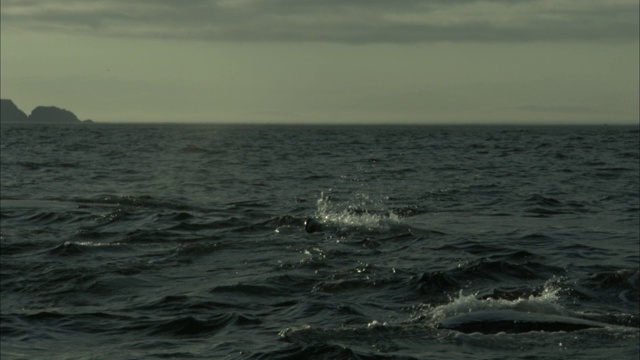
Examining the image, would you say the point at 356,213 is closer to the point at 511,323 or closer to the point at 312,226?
the point at 312,226

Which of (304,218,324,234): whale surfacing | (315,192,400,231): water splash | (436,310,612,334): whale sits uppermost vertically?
(436,310,612,334): whale

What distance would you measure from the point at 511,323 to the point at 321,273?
4.81m

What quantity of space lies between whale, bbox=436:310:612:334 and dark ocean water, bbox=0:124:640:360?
26 millimetres

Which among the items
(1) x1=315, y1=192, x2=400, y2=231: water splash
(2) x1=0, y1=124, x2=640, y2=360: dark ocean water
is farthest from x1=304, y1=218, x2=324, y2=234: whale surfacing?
(1) x1=315, y1=192, x2=400, y2=231: water splash

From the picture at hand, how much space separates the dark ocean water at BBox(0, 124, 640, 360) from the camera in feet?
37.3

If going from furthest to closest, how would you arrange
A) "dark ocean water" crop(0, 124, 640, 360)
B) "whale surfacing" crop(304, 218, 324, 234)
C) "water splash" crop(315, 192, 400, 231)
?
"water splash" crop(315, 192, 400, 231), "whale surfacing" crop(304, 218, 324, 234), "dark ocean water" crop(0, 124, 640, 360)

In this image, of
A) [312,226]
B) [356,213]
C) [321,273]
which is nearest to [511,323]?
[321,273]

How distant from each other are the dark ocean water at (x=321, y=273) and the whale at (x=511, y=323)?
3 cm

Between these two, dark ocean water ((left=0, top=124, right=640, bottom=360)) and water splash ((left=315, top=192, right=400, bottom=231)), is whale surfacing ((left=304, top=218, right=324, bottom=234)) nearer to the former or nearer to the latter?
dark ocean water ((left=0, top=124, right=640, bottom=360))

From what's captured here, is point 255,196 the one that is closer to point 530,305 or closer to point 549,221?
point 549,221

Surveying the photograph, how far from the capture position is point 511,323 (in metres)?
11.6

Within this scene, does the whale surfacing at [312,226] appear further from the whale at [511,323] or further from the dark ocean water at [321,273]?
the whale at [511,323]

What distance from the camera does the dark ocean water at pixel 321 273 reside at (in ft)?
37.3

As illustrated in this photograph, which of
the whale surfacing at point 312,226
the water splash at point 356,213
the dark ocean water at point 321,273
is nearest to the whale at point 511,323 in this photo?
the dark ocean water at point 321,273
